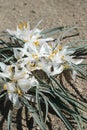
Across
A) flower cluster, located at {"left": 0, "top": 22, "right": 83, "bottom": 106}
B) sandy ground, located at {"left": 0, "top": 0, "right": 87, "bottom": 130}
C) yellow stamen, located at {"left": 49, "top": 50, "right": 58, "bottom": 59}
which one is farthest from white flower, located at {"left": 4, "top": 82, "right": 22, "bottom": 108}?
sandy ground, located at {"left": 0, "top": 0, "right": 87, "bottom": 130}

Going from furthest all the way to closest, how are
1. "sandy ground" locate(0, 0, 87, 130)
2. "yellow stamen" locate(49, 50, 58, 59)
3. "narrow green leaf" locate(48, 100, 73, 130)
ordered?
"sandy ground" locate(0, 0, 87, 130), "yellow stamen" locate(49, 50, 58, 59), "narrow green leaf" locate(48, 100, 73, 130)

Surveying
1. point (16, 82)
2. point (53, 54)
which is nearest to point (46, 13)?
point (53, 54)

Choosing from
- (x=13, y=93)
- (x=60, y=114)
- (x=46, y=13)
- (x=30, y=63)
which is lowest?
(x=60, y=114)

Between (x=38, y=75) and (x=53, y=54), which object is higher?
(x=53, y=54)

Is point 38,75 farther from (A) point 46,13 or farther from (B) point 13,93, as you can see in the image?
(A) point 46,13

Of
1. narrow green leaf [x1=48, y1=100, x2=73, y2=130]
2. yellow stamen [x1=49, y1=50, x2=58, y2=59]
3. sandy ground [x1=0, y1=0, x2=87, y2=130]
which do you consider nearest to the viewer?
narrow green leaf [x1=48, y1=100, x2=73, y2=130]

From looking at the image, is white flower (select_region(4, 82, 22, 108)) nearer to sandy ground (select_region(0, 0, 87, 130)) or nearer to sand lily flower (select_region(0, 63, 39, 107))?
sand lily flower (select_region(0, 63, 39, 107))

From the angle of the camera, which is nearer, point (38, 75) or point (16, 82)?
point (16, 82)

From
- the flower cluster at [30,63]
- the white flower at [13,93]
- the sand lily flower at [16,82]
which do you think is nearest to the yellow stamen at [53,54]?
the flower cluster at [30,63]
